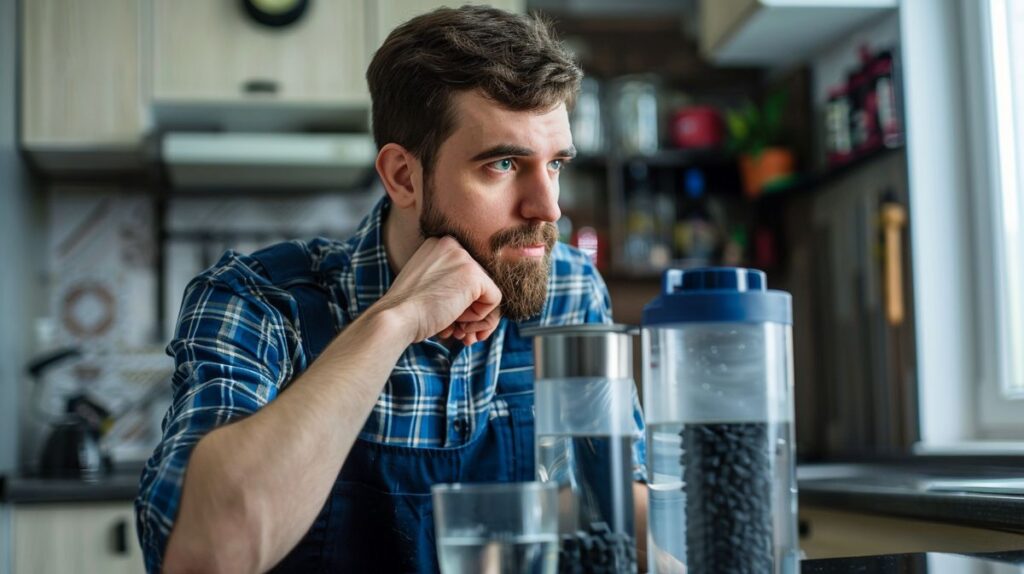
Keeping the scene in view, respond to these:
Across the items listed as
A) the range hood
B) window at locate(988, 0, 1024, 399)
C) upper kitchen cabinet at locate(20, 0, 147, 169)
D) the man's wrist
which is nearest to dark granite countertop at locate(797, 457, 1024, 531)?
window at locate(988, 0, 1024, 399)

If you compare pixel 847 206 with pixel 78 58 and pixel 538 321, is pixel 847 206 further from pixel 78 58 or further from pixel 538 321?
pixel 78 58

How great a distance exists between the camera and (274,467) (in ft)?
3.41

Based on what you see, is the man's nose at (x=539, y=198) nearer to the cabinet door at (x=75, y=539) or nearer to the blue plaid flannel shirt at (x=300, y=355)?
the blue plaid flannel shirt at (x=300, y=355)

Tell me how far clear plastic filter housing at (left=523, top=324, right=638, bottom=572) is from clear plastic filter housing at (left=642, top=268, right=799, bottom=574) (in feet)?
0.10

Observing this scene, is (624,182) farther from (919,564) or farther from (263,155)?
(919,564)

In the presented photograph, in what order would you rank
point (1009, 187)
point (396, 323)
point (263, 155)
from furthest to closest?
1. point (263, 155)
2. point (1009, 187)
3. point (396, 323)

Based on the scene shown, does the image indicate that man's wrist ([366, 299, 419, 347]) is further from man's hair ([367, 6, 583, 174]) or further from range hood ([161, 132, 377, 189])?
range hood ([161, 132, 377, 189])

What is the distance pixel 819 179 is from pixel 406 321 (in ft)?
7.05

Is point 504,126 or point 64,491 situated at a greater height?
point 504,126

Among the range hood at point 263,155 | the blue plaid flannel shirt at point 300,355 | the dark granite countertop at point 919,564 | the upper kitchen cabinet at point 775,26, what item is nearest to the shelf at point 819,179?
the upper kitchen cabinet at point 775,26

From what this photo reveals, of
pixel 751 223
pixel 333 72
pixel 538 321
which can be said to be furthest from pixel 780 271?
pixel 538 321

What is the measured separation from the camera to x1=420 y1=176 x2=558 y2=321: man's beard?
1.37 metres

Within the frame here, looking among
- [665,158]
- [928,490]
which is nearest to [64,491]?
[928,490]

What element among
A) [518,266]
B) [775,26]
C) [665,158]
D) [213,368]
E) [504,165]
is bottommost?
[213,368]
